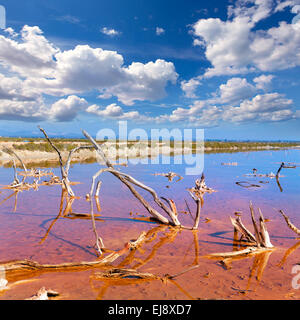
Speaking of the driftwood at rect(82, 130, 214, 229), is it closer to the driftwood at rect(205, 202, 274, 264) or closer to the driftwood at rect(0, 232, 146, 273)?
the driftwood at rect(205, 202, 274, 264)

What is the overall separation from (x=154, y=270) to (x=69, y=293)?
1731mm

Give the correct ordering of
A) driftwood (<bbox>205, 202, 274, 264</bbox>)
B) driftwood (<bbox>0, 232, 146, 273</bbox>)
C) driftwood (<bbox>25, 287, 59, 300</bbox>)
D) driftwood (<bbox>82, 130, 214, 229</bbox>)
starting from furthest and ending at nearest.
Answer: driftwood (<bbox>82, 130, 214, 229</bbox>), driftwood (<bbox>205, 202, 274, 264</bbox>), driftwood (<bbox>0, 232, 146, 273</bbox>), driftwood (<bbox>25, 287, 59, 300</bbox>)

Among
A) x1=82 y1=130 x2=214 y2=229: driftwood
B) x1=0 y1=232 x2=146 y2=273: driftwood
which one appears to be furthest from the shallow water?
x1=82 y1=130 x2=214 y2=229: driftwood

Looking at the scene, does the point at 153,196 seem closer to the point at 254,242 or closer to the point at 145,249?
→ the point at 145,249

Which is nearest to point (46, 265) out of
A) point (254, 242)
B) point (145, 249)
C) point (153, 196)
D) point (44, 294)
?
point (44, 294)

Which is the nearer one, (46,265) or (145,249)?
(46,265)

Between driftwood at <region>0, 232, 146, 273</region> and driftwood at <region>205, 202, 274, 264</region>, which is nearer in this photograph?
driftwood at <region>0, 232, 146, 273</region>

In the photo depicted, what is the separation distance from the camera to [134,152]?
49625 mm

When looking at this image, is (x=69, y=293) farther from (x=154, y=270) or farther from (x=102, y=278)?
(x=154, y=270)

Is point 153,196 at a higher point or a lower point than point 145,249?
higher

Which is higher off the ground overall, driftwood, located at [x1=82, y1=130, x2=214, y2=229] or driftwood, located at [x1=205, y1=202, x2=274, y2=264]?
driftwood, located at [x1=82, y1=130, x2=214, y2=229]

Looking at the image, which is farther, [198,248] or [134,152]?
[134,152]

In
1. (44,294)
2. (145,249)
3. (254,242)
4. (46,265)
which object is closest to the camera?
(44,294)
